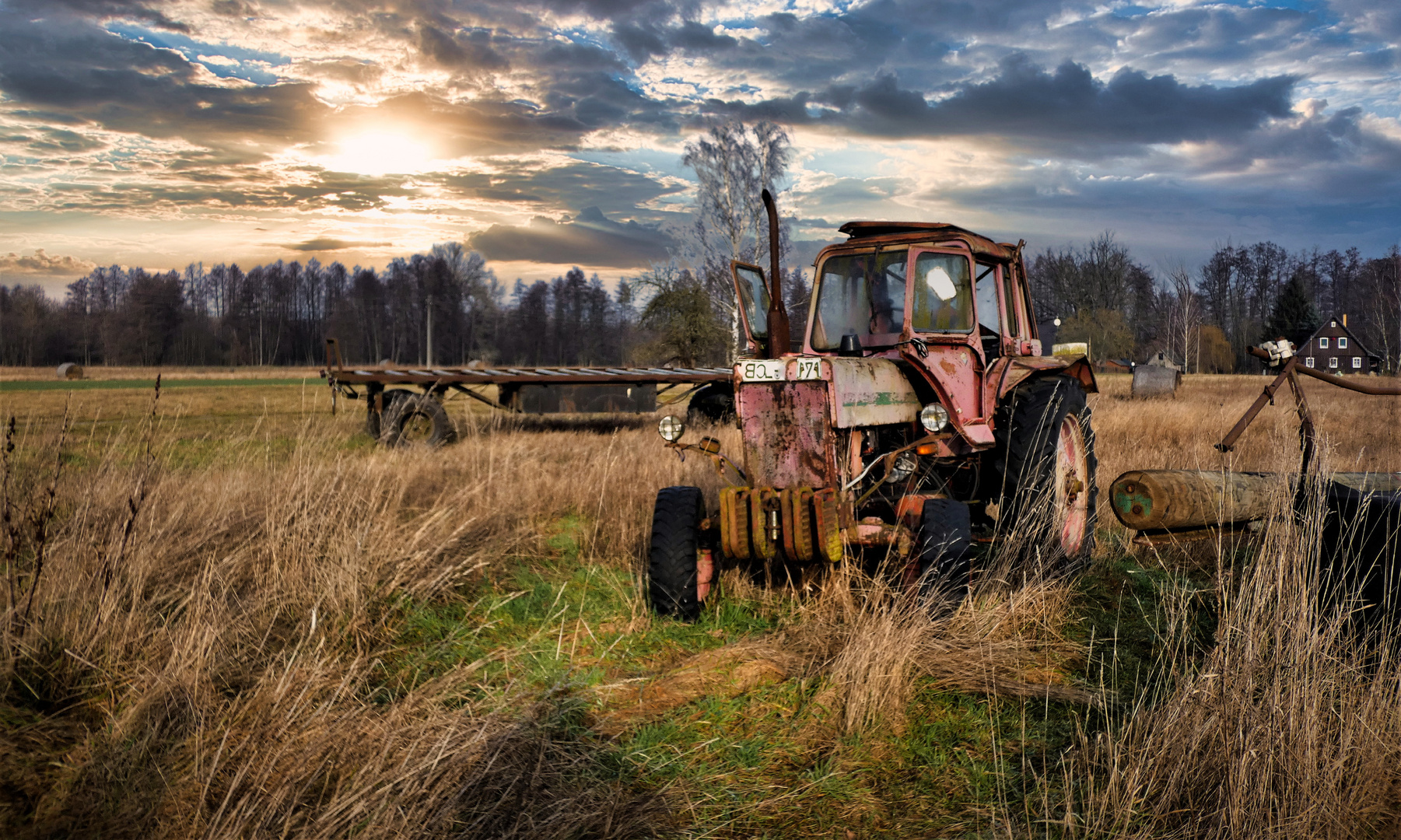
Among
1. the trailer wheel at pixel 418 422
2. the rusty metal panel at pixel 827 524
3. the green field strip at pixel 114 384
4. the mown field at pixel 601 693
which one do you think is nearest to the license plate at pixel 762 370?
the rusty metal panel at pixel 827 524

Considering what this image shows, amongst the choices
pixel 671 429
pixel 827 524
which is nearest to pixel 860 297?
pixel 671 429

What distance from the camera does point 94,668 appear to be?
3521 millimetres

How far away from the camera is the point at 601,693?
378cm

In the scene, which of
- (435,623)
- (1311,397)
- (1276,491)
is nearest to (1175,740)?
(1276,491)

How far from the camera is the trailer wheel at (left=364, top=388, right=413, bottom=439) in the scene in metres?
12.1

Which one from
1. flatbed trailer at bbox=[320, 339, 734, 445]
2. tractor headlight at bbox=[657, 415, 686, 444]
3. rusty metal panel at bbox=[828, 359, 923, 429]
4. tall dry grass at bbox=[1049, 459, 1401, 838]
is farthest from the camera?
flatbed trailer at bbox=[320, 339, 734, 445]

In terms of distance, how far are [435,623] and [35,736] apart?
65.8 inches

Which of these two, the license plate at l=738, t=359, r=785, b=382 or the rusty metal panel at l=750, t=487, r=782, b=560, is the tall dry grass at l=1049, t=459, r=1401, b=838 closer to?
the rusty metal panel at l=750, t=487, r=782, b=560

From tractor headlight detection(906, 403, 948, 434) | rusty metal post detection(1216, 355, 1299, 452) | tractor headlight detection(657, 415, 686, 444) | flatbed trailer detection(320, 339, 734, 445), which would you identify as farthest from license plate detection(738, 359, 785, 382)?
flatbed trailer detection(320, 339, 734, 445)

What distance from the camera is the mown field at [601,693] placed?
2.66 metres

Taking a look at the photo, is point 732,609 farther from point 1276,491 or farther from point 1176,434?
point 1176,434

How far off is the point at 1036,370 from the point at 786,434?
2.27m

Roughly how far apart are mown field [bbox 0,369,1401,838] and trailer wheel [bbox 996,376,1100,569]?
1.04 feet

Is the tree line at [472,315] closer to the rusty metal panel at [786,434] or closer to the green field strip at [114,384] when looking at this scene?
the green field strip at [114,384]
